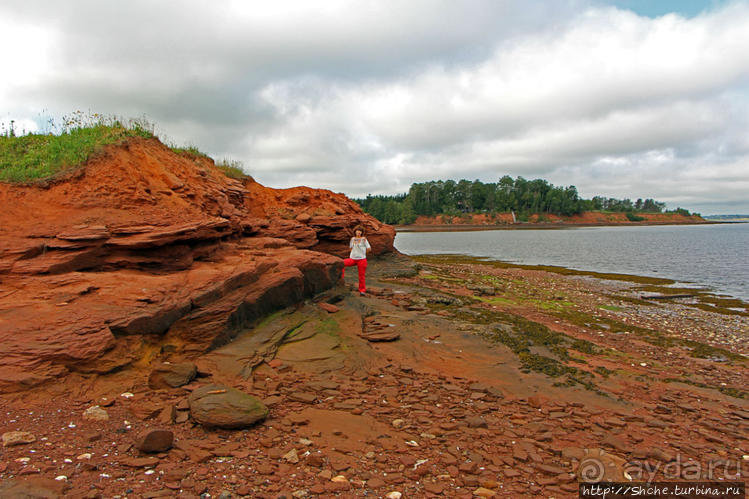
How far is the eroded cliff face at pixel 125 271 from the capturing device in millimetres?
5988

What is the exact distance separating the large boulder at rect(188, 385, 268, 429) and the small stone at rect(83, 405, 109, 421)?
102 centimetres

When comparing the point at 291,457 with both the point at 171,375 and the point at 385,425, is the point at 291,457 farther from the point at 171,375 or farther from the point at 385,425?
the point at 171,375

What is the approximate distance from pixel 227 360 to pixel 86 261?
11.5 feet

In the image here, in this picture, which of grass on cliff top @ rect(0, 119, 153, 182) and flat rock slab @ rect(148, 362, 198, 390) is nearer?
flat rock slab @ rect(148, 362, 198, 390)

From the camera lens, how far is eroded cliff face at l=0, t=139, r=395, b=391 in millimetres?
5988

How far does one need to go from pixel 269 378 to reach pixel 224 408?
1697 millimetres

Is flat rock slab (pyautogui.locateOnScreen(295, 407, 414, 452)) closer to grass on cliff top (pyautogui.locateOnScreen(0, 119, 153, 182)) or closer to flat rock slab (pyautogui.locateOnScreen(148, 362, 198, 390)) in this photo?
flat rock slab (pyautogui.locateOnScreen(148, 362, 198, 390))

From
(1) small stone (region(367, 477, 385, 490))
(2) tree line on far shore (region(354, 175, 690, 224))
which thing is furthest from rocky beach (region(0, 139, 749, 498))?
(2) tree line on far shore (region(354, 175, 690, 224))

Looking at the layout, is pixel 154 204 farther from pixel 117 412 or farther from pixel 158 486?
pixel 158 486

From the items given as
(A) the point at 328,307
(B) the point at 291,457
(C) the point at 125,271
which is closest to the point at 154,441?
(B) the point at 291,457

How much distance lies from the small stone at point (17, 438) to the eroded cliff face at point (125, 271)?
3.46 feet

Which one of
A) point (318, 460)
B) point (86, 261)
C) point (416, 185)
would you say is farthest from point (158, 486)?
point (416, 185)

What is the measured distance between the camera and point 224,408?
17.5ft

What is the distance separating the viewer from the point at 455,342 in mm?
9922
